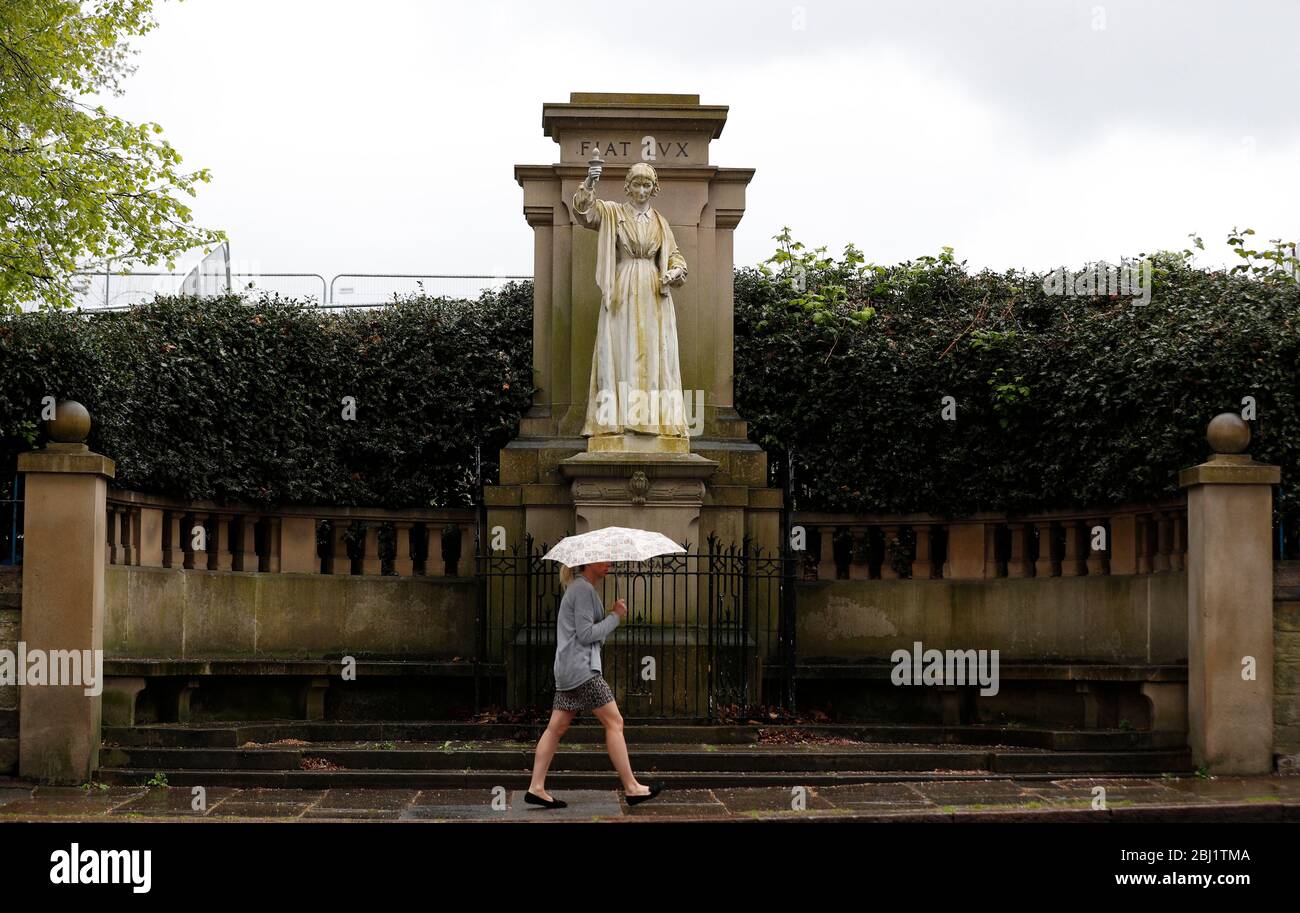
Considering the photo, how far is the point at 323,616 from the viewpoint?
15648mm

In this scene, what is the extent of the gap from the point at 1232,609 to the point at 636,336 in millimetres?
5736

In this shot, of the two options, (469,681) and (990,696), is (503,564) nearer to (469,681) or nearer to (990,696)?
(469,681)

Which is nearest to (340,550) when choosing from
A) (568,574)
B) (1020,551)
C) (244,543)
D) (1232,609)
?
(244,543)

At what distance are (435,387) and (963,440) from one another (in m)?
5.43

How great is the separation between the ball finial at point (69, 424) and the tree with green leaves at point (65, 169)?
12.6ft

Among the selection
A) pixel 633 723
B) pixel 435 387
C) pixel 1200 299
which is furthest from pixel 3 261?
pixel 1200 299

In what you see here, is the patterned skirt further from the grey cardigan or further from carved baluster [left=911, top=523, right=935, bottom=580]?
carved baluster [left=911, top=523, right=935, bottom=580]

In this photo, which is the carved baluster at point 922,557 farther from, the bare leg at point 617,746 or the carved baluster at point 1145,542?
the bare leg at point 617,746

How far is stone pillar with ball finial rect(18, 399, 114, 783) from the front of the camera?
12.1 metres

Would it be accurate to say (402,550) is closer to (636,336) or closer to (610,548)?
(636,336)

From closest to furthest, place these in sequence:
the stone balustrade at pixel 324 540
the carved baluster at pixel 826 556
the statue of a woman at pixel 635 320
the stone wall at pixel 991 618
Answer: the stone wall at pixel 991 618
the statue of a woman at pixel 635 320
the stone balustrade at pixel 324 540
the carved baluster at pixel 826 556

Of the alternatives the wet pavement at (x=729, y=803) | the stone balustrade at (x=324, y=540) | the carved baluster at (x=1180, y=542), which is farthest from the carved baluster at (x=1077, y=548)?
the stone balustrade at (x=324, y=540)

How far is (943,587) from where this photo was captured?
1576cm

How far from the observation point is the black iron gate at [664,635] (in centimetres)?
1374
